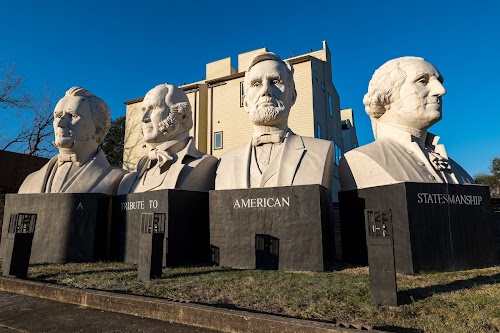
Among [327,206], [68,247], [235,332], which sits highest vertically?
[327,206]

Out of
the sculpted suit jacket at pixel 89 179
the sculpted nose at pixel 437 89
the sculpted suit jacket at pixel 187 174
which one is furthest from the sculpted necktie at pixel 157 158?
the sculpted nose at pixel 437 89

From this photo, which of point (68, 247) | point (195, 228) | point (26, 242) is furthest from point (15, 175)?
point (195, 228)

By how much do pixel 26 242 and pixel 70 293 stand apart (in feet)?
7.34

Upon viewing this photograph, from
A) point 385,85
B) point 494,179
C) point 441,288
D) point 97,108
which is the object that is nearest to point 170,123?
point 97,108

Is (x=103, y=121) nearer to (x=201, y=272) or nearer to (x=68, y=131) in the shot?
(x=68, y=131)

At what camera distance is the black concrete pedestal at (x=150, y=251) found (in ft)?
17.3

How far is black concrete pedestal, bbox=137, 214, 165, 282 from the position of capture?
5.28 metres

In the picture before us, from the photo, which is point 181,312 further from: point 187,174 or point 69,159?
point 69,159

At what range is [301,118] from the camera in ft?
59.8

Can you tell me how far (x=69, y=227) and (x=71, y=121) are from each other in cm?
271

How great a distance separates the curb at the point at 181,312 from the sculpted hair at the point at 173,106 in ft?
14.2

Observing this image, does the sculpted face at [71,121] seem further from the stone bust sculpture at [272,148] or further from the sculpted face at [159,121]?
the stone bust sculpture at [272,148]

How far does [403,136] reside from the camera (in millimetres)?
6773

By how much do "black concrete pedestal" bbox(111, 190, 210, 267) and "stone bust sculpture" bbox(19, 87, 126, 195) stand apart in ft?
3.04
